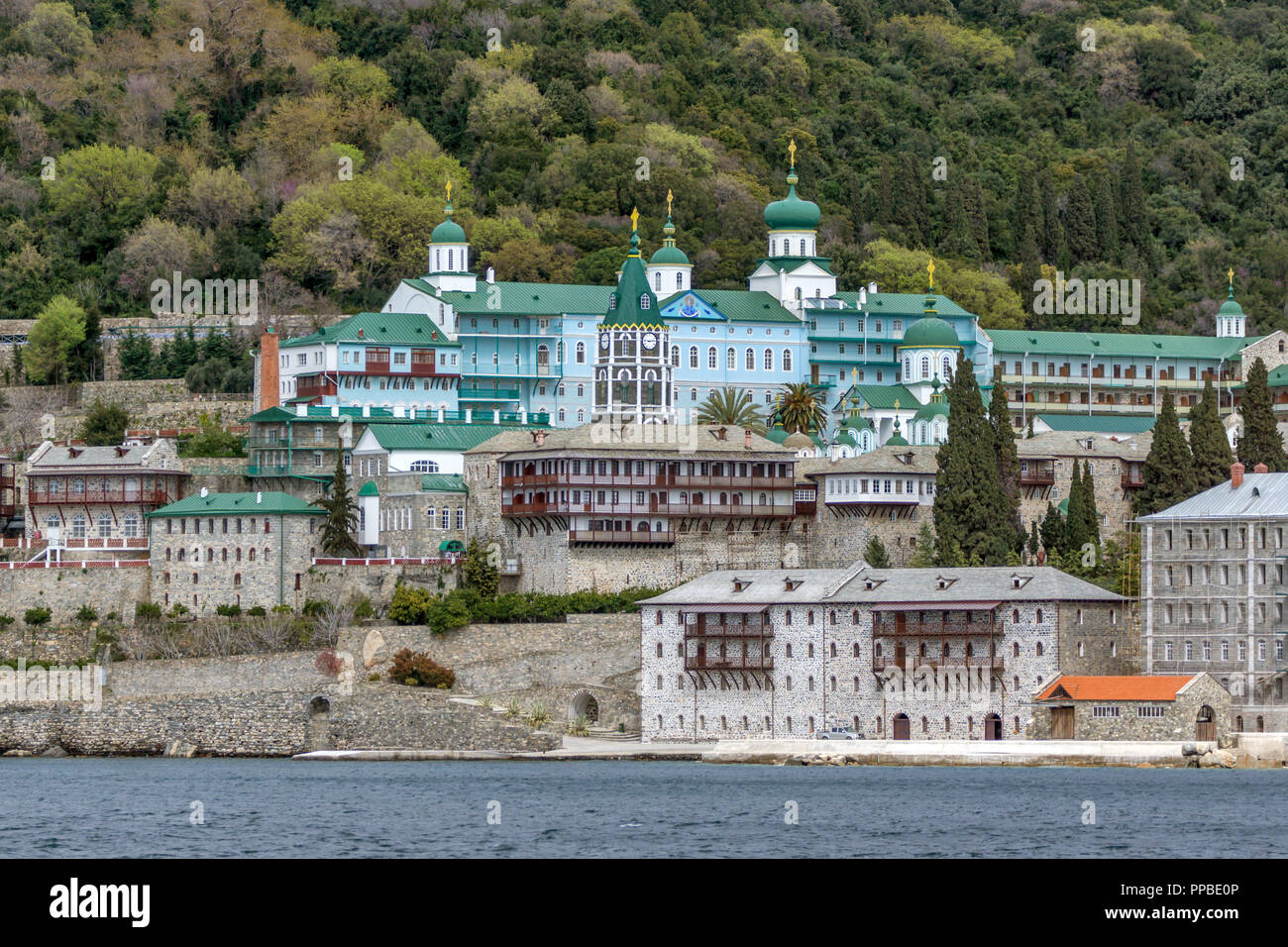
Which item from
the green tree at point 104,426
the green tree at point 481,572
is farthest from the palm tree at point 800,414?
the green tree at point 104,426

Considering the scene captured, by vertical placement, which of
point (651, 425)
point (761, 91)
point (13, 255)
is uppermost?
point (761, 91)

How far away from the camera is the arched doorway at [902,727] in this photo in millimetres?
76688

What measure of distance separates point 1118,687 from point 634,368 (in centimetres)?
2938

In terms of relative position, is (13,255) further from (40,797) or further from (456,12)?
(40,797)

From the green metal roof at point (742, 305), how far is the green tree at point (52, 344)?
25280mm

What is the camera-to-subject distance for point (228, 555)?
86.2 m

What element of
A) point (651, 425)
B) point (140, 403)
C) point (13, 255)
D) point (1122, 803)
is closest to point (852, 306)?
point (651, 425)

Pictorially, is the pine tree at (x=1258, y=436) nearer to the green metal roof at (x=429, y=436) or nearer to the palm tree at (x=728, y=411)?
the palm tree at (x=728, y=411)

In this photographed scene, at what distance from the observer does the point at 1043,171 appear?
454 ft

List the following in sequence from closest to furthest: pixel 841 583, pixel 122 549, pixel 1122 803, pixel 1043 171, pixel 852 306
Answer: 1. pixel 1122 803
2. pixel 841 583
3. pixel 122 549
4. pixel 852 306
5. pixel 1043 171

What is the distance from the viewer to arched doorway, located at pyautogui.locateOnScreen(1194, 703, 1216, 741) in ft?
236

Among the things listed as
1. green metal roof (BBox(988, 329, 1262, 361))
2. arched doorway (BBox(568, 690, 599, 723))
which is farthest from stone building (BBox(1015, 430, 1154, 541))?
green metal roof (BBox(988, 329, 1262, 361))

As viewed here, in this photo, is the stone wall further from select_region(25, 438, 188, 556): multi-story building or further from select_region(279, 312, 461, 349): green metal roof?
select_region(279, 312, 461, 349): green metal roof

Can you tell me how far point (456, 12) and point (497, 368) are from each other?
47693mm
